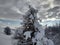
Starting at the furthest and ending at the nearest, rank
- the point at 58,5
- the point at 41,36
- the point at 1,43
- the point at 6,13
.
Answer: the point at 58,5
the point at 6,13
the point at 1,43
the point at 41,36

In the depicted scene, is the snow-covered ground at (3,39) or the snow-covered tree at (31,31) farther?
the snow-covered ground at (3,39)

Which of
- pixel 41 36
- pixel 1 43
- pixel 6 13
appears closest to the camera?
pixel 41 36

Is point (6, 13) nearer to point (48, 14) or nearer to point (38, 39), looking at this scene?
point (48, 14)

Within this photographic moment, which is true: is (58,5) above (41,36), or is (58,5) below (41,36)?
above

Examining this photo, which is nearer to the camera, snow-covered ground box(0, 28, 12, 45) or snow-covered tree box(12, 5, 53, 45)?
snow-covered tree box(12, 5, 53, 45)

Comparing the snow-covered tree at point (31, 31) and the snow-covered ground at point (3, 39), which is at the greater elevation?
the snow-covered tree at point (31, 31)

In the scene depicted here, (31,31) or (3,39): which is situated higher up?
(31,31)

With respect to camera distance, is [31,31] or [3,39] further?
[3,39]

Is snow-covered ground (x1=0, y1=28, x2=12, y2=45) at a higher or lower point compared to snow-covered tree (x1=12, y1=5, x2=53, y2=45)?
lower

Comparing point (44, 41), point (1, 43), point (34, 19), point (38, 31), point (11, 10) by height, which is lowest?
point (1, 43)

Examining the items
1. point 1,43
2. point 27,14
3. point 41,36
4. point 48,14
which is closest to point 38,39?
point 41,36

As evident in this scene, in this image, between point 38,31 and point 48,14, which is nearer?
point 38,31

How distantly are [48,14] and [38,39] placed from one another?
3.54 meters

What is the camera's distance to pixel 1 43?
199 inches
